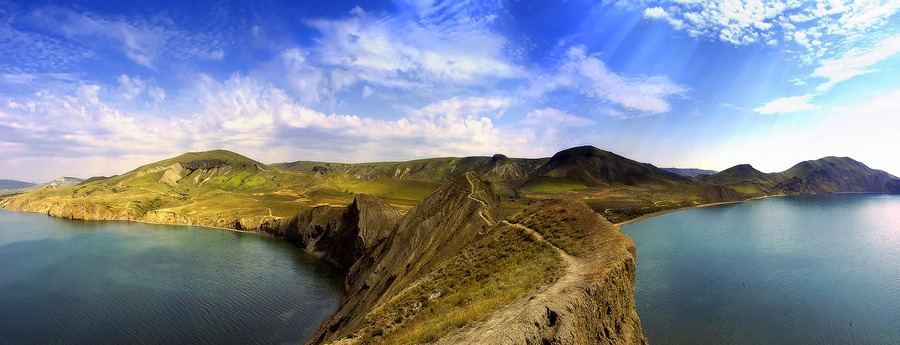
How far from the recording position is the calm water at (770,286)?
111 ft

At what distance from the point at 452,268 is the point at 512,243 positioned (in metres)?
5.24

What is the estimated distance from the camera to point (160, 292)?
4600 cm

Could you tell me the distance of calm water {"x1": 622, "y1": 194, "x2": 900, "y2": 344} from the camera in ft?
111

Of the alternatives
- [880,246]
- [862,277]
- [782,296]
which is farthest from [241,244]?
[880,246]

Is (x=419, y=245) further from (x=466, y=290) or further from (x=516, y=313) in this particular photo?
(x=516, y=313)

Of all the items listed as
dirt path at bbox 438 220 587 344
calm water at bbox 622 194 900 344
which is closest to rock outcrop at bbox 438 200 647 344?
dirt path at bbox 438 220 587 344

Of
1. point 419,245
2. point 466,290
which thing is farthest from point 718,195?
point 466,290

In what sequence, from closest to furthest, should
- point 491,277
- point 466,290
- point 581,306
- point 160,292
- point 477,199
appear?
1. point 581,306
2. point 466,290
3. point 491,277
4. point 477,199
5. point 160,292

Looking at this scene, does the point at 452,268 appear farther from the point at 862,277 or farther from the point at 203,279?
the point at 862,277

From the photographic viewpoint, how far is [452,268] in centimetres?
2741

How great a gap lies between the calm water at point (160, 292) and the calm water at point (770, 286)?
136ft

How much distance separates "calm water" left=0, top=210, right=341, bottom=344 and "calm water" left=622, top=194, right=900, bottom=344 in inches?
1631

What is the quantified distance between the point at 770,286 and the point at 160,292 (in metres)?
81.8

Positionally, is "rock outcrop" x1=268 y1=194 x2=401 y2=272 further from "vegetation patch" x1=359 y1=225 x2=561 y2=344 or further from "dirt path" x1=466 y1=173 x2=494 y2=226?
"vegetation patch" x1=359 y1=225 x2=561 y2=344
